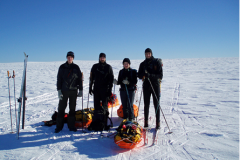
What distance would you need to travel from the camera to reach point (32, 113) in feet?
18.3

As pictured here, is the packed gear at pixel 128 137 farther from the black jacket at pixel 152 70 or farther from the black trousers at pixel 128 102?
the black jacket at pixel 152 70

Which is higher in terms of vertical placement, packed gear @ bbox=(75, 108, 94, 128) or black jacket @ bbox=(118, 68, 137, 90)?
black jacket @ bbox=(118, 68, 137, 90)

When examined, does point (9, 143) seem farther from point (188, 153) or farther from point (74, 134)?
point (188, 153)

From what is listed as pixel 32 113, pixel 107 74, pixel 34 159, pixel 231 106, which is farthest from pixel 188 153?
pixel 32 113

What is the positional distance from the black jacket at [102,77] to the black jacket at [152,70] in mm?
854

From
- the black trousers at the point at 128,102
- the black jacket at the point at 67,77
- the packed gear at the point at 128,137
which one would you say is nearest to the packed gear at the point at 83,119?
the black jacket at the point at 67,77

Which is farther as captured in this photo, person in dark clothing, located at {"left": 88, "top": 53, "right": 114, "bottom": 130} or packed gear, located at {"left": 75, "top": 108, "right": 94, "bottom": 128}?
packed gear, located at {"left": 75, "top": 108, "right": 94, "bottom": 128}

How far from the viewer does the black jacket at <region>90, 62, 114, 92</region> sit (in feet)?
13.4

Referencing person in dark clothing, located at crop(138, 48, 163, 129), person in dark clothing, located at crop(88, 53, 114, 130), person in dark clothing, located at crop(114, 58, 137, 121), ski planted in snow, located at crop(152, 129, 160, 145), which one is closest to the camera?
ski planted in snow, located at crop(152, 129, 160, 145)

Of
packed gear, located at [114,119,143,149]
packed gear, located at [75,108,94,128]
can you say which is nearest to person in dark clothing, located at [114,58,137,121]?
packed gear, located at [114,119,143,149]

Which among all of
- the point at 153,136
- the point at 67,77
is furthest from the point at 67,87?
the point at 153,136

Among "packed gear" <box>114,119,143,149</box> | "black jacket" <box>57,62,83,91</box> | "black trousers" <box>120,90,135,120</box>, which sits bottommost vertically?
"packed gear" <box>114,119,143,149</box>

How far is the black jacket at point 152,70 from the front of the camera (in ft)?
12.9

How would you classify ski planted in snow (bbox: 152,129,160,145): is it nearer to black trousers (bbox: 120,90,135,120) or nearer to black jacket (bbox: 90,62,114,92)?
black trousers (bbox: 120,90,135,120)
